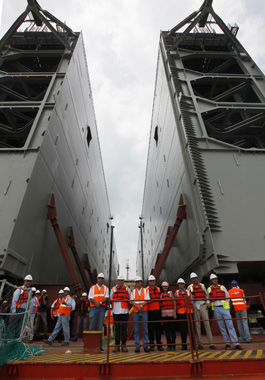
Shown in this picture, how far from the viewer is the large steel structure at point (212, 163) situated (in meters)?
8.01

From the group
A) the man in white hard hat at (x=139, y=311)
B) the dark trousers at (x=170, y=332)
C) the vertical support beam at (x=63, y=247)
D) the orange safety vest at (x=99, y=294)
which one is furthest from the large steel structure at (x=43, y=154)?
the dark trousers at (x=170, y=332)

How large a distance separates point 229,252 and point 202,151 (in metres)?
4.16

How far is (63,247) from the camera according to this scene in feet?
31.7

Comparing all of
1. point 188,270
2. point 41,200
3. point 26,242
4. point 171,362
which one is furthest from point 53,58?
point 171,362

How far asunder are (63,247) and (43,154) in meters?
3.64

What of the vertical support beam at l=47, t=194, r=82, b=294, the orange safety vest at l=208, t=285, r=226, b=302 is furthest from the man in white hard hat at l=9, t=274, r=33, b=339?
the orange safety vest at l=208, t=285, r=226, b=302

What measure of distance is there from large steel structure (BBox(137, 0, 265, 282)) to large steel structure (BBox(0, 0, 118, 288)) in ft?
16.9

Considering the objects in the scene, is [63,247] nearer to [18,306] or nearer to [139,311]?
[18,306]

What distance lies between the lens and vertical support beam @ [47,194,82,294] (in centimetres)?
971

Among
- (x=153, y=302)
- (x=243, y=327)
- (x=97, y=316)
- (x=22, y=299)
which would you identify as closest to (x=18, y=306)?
(x=22, y=299)

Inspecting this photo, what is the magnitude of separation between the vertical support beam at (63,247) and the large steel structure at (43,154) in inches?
2.2

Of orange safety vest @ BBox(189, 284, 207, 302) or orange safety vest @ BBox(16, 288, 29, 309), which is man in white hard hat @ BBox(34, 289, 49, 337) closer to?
orange safety vest @ BBox(16, 288, 29, 309)

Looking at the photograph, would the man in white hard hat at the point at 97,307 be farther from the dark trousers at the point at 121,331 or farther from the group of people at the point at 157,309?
the dark trousers at the point at 121,331

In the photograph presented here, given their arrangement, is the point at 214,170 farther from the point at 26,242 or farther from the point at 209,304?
the point at 26,242
